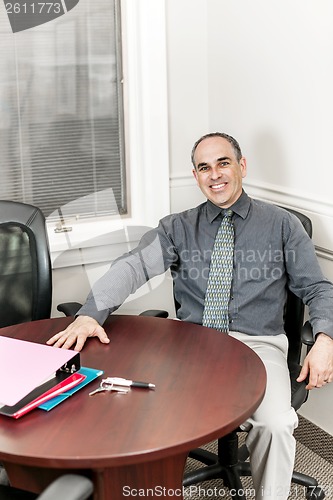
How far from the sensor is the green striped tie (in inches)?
93.9

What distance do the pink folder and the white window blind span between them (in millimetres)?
1113

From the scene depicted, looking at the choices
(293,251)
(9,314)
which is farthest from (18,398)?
(293,251)

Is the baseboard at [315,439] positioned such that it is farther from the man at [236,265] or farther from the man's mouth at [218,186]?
the man's mouth at [218,186]

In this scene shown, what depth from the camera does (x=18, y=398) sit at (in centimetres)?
162

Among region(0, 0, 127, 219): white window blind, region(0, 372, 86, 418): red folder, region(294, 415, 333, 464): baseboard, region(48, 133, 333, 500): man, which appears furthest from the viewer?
region(0, 0, 127, 219): white window blind

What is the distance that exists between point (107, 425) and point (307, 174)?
1414 millimetres

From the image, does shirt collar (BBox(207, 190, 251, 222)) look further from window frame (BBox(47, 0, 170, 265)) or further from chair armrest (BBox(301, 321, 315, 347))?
window frame (BBox(47, 0, 170, 265))

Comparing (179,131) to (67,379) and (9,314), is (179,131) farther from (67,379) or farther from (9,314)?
(67,379)

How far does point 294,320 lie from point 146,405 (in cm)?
97

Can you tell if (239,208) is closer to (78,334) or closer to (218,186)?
(218,186)

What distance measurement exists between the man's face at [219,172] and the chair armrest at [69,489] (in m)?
1.33

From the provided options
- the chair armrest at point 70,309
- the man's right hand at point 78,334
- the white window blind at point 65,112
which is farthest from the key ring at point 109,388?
the white window blind at point 65,112

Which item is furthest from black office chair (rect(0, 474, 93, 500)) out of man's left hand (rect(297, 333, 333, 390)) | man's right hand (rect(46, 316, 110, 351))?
man's left hand (rect(297, 333, 333, 390))

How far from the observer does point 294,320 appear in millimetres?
2475
